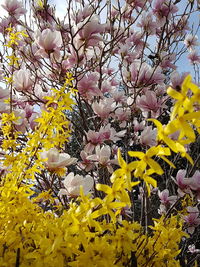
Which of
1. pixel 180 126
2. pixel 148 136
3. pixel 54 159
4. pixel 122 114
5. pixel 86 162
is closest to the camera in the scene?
pixel 180 126

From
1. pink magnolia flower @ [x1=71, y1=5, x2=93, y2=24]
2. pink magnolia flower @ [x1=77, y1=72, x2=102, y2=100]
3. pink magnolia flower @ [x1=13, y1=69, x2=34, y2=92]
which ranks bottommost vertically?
pink magnolia flower @ [x1=77, y1=72, x2=102, y2=100]

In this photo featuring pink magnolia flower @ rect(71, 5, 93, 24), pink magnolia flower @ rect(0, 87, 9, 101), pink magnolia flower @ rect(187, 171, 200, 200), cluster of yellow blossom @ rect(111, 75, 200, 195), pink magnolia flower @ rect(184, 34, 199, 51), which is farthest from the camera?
pink magnolia flower @ rect(184, 34, 199, 51)

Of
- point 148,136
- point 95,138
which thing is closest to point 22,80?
point 95,138

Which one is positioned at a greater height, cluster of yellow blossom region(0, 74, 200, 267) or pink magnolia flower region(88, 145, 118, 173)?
pink magnolia flower region(88, 145, 118, 173)

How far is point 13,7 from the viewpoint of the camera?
186cm

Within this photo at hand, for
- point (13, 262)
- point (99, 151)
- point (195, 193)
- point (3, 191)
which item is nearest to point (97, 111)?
point (99, 151)

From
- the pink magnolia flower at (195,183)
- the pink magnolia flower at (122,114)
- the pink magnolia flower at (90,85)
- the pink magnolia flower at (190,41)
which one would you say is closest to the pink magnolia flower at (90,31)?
the pink magnolia flower at (90,85)

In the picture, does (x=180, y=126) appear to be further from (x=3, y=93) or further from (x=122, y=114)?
(x=122, y=114)

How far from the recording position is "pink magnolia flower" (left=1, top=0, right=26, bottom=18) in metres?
1.85

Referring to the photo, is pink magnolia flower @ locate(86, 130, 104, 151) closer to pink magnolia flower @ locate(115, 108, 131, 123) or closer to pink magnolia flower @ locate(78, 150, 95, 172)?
pink magnolia flower @ locate(78, 150, 95, 172)

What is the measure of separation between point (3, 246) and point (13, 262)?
2.8 inches

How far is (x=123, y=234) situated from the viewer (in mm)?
634

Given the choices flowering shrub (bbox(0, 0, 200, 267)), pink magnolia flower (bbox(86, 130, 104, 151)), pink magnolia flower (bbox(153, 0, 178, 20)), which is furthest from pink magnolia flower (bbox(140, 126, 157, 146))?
pink magnolia flower (bbox(153, 0, 178, 20))

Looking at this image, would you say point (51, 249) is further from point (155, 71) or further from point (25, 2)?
point (25, 2)
